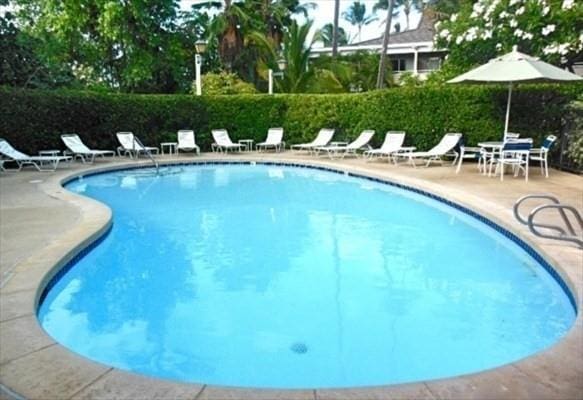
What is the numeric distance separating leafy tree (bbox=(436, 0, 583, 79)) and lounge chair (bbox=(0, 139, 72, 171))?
41.5 ft

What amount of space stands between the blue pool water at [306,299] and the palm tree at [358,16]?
219 feet

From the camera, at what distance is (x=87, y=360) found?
3301mm

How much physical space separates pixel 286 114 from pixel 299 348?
1482cm

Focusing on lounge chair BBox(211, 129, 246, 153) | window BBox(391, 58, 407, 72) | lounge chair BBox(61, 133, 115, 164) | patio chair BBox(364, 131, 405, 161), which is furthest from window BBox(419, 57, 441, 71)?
lounge chair BBox(61, 133, 115, 164)

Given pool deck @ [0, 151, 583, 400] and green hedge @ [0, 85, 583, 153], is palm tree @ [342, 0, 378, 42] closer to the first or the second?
green hedge @ [0, 85, 583, 153]

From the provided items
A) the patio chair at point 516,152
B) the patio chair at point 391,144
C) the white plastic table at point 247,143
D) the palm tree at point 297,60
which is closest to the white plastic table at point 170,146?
the white plastic table at point 247,143

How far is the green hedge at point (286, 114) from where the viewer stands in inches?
521

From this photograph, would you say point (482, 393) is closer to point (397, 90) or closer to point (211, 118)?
point (397, 90)

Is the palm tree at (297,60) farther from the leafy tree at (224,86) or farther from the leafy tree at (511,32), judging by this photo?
the leafy tree at (511,32)

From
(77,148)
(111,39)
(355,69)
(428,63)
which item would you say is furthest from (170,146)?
(428,63)

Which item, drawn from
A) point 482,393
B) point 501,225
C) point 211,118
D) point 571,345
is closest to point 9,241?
point 482,393

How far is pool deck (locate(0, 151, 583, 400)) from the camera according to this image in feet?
9.49

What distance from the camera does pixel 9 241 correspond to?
6098mm

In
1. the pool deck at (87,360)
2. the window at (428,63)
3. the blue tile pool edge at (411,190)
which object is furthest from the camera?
the window at (428,63)
